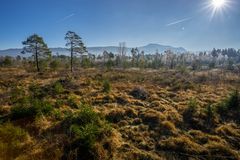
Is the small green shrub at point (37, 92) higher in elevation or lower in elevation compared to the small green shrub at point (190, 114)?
higher

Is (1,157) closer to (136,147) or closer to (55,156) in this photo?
(55,156)

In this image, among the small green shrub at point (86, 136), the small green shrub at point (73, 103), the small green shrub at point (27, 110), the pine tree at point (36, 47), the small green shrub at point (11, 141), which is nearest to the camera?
the small green shrub at point (11, 141)

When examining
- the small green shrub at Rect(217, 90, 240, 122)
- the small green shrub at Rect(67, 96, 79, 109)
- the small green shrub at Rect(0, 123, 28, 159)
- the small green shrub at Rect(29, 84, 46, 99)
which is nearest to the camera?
the small green shrub at Rect(0, 123, 28, 159)

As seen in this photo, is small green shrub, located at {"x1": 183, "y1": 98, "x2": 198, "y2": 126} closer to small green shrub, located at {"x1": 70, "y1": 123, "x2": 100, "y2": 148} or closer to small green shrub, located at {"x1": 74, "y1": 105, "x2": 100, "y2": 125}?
small green shrub, located at {"x1": 74, "y1": 105, "x2": 100, "y2": 125}

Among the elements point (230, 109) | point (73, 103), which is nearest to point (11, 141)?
point (73, 103)

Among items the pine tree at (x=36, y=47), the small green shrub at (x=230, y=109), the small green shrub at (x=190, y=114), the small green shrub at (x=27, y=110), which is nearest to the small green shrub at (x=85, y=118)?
the small green shrub at (x=27, y=110)

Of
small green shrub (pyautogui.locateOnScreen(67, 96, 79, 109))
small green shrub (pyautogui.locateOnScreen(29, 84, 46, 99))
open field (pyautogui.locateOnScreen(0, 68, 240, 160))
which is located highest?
small green shrub (pyautogui.locateOnScreen(29, 84, 46, 99))

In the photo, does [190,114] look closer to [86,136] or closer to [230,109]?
[230,109]

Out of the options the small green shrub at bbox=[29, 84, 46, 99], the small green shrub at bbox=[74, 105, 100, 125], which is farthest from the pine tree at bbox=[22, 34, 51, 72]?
the small green shrub at bbox=[74, 105, 100, 125]

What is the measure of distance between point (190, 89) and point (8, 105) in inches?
713

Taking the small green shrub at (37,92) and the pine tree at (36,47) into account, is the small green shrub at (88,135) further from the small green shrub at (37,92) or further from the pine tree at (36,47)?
the pine tree at (36,47)

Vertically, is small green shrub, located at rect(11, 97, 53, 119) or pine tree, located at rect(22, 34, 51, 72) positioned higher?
pine tree, located at rect(22, 34, 51, 72)

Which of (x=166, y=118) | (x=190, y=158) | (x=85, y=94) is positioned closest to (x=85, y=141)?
(x=190, y=158)

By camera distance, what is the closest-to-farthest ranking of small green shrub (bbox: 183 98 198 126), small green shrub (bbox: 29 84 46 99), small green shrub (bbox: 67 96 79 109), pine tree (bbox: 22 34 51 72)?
small green shrub (bbox: 183 98 198 126) < small green shrub (bbox: 67 96 79 109) < small green shrub (bbox: 29 84 46 99) < pine tree (bbox: 22 34 51 72)
